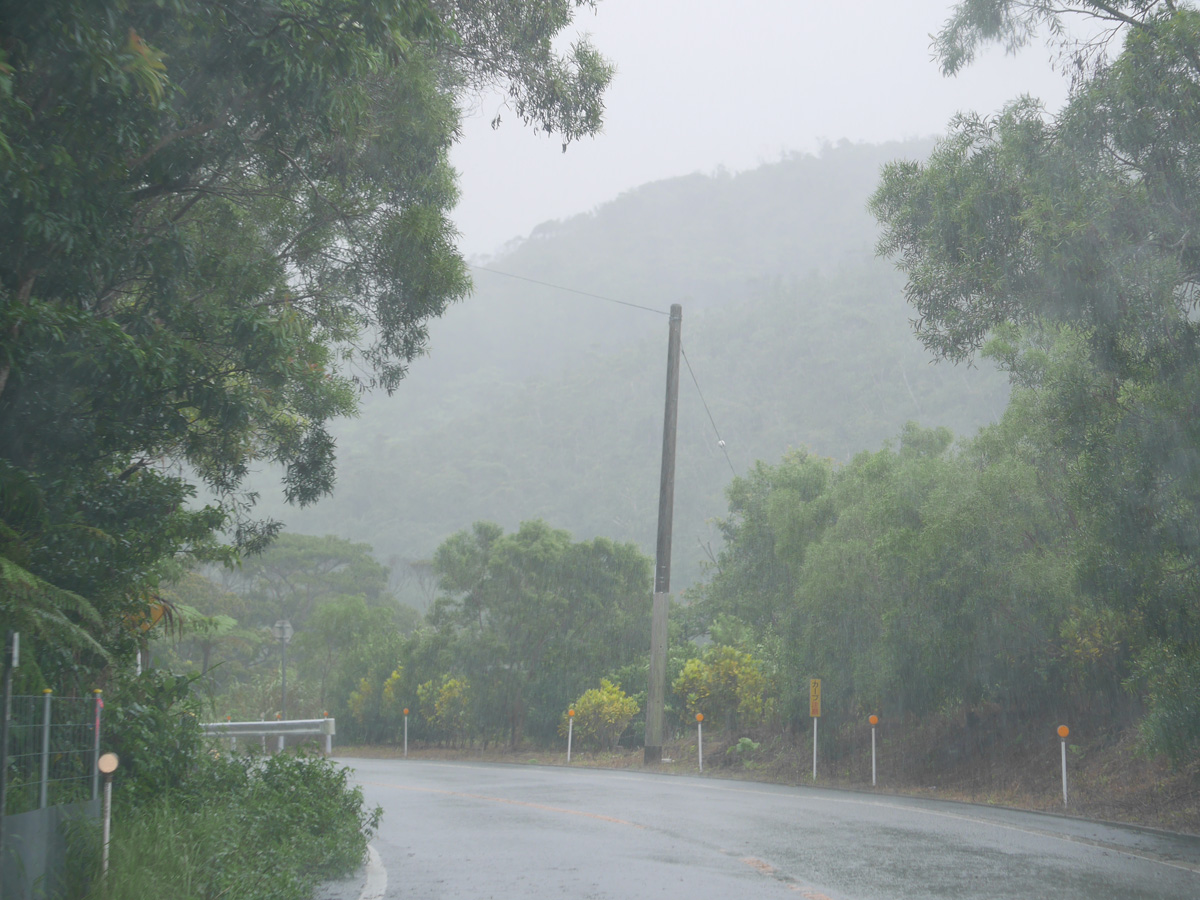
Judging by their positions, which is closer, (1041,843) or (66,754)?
(66,754)

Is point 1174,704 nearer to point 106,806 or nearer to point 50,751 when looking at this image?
point 106,806

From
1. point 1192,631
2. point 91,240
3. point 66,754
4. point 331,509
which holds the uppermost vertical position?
point 331,509

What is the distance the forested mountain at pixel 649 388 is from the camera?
10150cm

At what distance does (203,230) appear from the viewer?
11.1 m

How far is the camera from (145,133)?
8.16 m

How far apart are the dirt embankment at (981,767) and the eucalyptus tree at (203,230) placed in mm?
10881

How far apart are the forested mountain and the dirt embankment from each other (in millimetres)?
58064

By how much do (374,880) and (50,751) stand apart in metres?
3.03

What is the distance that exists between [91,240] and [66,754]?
343 centimetres

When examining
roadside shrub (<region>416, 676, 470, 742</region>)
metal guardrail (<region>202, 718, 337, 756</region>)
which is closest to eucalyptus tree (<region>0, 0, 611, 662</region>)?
metal guardrail (<region>202, 718, 337, 756</region>)

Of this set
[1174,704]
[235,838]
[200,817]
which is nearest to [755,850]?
[235,838]

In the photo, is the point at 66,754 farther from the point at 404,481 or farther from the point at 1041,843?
the point at 404,481

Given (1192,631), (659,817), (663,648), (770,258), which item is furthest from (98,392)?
(770,258)

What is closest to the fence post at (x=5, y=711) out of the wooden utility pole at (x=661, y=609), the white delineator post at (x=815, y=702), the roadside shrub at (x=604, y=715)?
the white delineator post at (x=815, y=702)
